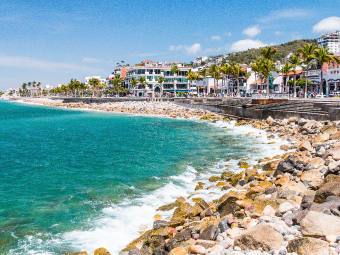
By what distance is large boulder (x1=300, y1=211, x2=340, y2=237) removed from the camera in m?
7.92

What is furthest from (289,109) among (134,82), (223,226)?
(134,82)

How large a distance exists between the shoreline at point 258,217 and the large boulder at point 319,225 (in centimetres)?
2

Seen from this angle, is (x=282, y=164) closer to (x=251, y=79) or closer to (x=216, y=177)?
(x=216, y=177)

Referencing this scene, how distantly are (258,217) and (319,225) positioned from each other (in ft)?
10.1

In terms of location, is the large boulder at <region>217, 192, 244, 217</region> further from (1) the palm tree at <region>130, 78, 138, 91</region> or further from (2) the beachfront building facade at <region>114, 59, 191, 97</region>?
(1) the palm tree at <region>130, 78, 138, 91</region>

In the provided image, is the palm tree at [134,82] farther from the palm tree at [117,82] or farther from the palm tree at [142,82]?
the palm tree at [117,82]

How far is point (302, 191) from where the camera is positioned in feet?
43.8

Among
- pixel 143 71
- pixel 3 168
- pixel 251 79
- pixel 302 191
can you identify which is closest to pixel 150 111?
pixel 251 79

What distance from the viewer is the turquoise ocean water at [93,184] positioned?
502 inches

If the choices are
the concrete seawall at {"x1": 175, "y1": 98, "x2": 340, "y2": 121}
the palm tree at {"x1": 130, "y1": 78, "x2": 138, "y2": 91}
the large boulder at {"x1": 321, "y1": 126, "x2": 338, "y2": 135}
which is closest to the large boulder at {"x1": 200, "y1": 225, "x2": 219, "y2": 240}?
the large boulder at {"x1": 321, "y1": 126, "x2": 338, "y2": 135}

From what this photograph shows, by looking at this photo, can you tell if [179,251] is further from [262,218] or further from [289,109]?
[289,109]

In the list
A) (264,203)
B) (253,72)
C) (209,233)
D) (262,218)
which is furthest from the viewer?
(253,72)

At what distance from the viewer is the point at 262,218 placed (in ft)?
33.8

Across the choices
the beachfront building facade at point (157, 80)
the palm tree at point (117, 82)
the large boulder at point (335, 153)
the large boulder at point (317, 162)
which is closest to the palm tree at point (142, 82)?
the beachfront building facade at point (157, 80)
